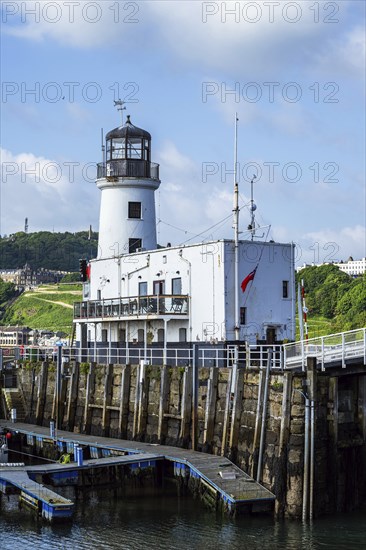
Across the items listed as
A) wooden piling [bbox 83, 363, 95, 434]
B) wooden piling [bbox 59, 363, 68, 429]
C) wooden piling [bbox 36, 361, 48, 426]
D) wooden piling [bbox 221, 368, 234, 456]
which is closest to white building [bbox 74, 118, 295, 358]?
wooden piling [bbox 36, 361, 48, 426]

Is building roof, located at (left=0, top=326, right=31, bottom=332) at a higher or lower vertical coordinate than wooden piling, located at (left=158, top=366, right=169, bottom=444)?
higher

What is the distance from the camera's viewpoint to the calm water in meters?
31.0

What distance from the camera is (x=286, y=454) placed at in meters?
33.9

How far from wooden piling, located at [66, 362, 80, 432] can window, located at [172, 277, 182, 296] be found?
21.0 feet

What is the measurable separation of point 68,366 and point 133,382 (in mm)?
7117

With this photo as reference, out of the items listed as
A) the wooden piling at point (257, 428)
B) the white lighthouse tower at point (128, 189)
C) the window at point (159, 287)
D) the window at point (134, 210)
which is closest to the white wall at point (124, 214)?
the white lighthouse tower at point (128, 189)

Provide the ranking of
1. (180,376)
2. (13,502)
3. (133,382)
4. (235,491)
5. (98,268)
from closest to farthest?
(235,491)
(13,502)
(180,376)
(133,382)
(98,268)

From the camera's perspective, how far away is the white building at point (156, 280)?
47156 mm

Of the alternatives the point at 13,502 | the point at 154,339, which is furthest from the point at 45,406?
the point at 13,502

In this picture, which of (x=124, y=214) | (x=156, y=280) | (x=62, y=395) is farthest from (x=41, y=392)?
(x=124, y=214)

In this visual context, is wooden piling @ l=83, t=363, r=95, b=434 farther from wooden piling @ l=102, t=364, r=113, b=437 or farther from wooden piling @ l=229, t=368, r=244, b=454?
wooden piling @ l=229, t=368, r=244, b=454

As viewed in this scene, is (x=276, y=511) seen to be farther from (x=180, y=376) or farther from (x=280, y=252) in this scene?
(x=280, y=252)

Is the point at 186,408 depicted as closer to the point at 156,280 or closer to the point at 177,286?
the point at 177,286

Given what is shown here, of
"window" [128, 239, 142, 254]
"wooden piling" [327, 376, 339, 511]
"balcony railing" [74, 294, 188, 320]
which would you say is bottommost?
"wooden piling" [327, 376, 339, 511]
